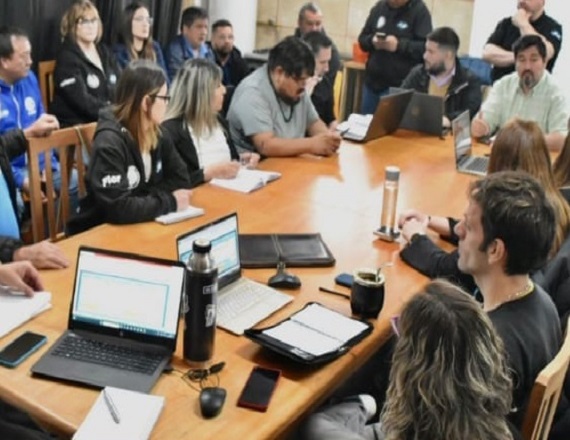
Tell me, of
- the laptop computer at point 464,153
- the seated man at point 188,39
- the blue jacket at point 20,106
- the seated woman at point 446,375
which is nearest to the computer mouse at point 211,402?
the seated woman at point 446,375

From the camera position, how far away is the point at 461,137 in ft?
11.8

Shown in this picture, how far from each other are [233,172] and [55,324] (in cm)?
131

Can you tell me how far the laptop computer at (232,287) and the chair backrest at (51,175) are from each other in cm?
105

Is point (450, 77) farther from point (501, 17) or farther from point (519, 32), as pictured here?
point (501, 17)

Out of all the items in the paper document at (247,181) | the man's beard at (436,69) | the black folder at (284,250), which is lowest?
the black folder at (284,250)

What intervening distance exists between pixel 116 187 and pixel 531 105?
247cm

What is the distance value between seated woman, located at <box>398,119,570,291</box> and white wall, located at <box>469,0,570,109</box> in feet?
10.7

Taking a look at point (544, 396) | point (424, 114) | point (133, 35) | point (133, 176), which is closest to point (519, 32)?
point (424, 114)

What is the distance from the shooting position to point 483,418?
4.23 ft

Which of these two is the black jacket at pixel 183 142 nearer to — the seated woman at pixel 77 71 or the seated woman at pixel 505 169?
the seated woman at pixel 505 169

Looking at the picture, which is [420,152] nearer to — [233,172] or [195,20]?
[233,172]

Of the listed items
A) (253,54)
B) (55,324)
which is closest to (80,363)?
(55,324)

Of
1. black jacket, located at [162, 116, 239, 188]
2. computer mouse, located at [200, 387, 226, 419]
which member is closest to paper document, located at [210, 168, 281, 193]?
black jacket, located at [162, 116, 239, 188]

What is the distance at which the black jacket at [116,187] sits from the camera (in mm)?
2502
